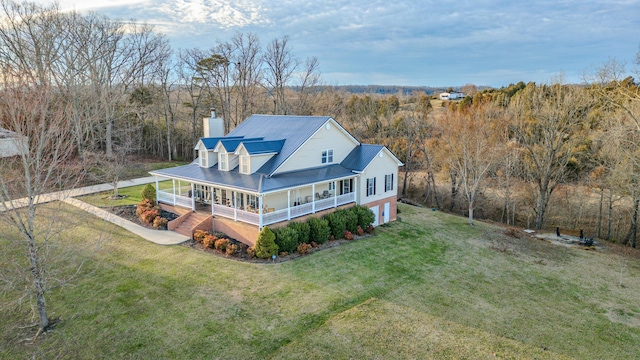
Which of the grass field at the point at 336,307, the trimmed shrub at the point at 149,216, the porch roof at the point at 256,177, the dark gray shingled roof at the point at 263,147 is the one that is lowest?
the grass field at the point at 336,307

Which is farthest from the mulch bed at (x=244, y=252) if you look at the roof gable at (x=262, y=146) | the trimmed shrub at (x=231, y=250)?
the roof gable at (x=262, y=146)

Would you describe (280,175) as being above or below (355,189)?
above

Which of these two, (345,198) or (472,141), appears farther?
(472,141)

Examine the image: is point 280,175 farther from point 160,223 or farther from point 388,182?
point 388,182

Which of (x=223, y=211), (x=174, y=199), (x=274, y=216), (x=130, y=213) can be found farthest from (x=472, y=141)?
(x=130, y=213)

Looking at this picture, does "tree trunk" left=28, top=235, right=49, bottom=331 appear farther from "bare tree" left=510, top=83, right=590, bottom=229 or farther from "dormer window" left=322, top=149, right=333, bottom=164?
"bare tree" left=510, top=83, right=590, bottom=229

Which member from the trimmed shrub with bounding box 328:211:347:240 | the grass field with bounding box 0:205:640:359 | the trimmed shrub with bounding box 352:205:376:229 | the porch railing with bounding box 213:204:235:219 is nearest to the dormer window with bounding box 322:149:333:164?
the trimmed shrub with bounding box 352:205:376:229

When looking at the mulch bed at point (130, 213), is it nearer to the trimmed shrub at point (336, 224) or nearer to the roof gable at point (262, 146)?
the roof gable at point (262, 146)
